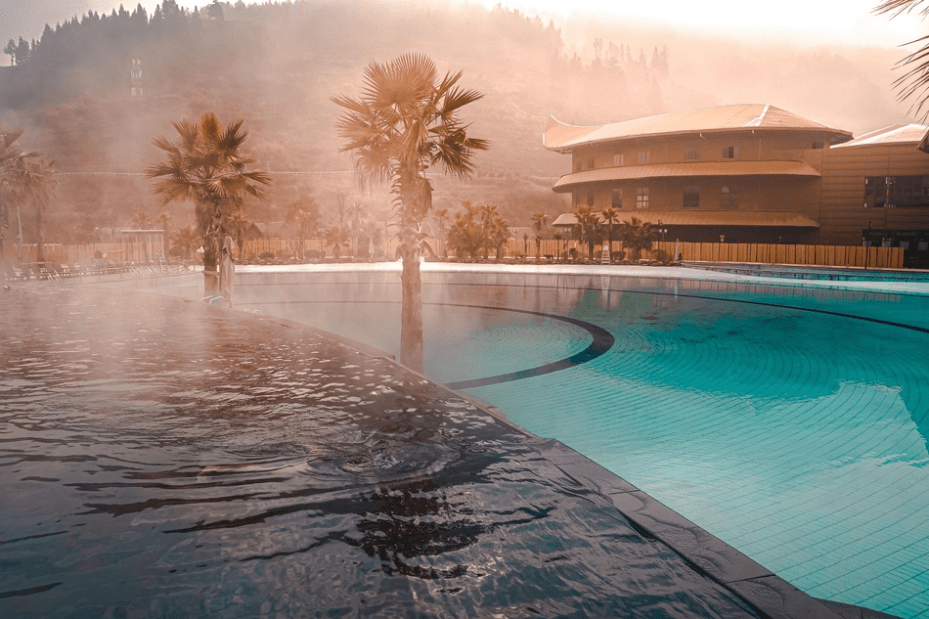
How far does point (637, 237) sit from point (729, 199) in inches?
373

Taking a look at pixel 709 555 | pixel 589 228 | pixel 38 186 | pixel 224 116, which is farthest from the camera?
pixel 224 116

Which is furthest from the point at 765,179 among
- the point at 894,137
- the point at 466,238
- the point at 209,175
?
the point at 209,175

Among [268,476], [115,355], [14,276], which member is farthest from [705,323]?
[14,276]

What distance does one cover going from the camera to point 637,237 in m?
47.0

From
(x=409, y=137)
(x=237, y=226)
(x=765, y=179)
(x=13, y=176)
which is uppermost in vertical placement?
(x=765, y=179)

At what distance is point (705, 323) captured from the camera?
683 inches

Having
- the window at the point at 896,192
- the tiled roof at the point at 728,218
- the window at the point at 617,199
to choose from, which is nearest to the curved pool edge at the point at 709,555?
the tiled roof at the point at 728,218

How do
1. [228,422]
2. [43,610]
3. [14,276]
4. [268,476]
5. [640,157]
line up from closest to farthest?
[43,610], [268,476], [228,422], [14,276], [640,157]

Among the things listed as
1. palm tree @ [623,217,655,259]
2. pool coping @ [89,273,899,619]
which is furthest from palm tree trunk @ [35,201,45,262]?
pool coping @ [89,273,899,619]

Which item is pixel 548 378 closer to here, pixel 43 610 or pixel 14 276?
pixel 43 610

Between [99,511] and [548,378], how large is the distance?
7.61 metres

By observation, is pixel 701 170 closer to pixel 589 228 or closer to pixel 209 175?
pixel 589 228

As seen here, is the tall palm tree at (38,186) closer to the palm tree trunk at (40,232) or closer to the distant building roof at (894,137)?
the palm tree trunk at (40,232)

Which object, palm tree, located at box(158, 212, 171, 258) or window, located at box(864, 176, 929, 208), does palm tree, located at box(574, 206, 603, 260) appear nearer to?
window, located at box(864, 176, 929, 208)
